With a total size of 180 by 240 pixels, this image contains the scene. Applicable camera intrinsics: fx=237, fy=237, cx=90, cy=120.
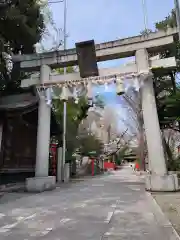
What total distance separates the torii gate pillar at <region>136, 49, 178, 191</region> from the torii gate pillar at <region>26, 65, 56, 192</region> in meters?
4.71

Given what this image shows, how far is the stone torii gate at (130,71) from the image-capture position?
9.98 m

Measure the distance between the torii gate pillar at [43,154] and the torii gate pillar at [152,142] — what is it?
15.4 feet

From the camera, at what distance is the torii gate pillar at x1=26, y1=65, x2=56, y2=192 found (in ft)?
36.3

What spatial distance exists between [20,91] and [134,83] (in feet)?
27.2

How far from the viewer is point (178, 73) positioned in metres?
14.0

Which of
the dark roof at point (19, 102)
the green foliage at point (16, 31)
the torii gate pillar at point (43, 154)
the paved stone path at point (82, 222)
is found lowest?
the paved stone path at point (82, 222)

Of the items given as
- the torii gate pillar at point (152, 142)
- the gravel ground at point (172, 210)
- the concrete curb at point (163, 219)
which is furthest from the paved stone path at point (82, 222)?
the torii gate pillar at point (152, 142)

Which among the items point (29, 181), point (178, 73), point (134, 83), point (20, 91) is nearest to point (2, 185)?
point (29, 181)

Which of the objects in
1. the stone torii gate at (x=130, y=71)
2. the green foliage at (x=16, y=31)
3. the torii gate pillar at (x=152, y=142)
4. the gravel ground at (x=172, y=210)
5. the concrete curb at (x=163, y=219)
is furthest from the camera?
the green foliage at (x=16, y=31)

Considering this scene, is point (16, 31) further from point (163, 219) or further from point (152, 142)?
point (163, 219)

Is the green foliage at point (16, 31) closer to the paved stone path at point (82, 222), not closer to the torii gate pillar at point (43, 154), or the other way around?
the torii gate pillar at point (43, 154)

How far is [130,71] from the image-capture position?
37.1 ft

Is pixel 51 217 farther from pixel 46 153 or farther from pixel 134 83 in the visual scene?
pixel 134 83

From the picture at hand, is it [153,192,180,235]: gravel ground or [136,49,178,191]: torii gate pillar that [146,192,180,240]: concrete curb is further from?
[136,49,178,191]: torii gate pillar
